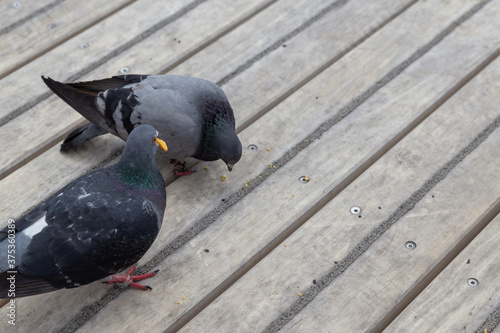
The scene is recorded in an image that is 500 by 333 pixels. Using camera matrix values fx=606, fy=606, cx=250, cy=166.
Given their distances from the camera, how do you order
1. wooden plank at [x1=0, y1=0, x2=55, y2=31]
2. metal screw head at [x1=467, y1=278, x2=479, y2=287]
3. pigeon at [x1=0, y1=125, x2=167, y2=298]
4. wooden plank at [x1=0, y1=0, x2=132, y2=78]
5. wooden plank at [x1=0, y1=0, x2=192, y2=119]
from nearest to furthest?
1. pigeon at [x1=0, y1=125, x2=167, y2=298]
2. metal screw head at [x1=467, y1=278, x2=479, y2=287]
3. wooden plank at [x1=0, y1=0, x2=192, y2=119]
4. wooden plank at [x1=0, y1=0, x2=132, y2=78]
5. wooden plank at [x1=0, y1=0, x2=55, y2=31]

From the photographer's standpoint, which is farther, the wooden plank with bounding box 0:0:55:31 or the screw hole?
the wooden plank with bounding box 0:0:55:31

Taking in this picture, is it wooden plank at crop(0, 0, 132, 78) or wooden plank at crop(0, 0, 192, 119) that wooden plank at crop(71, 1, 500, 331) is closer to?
wooden plank at crop(0, 0, 192, 119)

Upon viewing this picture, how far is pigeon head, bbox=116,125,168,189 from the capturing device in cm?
258

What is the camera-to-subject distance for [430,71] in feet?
11.8

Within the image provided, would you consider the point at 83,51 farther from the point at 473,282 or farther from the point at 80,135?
the point at 473,282

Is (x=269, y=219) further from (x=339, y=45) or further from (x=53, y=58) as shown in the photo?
(x=53, y=58)

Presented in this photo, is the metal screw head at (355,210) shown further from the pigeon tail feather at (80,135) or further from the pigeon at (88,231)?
the pigeon tail feather at (80,135)

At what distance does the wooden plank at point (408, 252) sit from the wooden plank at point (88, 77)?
168 cm

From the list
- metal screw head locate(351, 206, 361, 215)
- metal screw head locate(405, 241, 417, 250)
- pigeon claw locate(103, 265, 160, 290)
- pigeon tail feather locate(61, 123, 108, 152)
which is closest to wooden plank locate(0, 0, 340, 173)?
pigeon tail feather locate(61, 123, 108, 152)

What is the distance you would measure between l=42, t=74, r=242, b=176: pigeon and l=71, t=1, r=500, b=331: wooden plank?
235 millimetres

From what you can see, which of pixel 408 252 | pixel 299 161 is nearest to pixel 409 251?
pixel 408 252

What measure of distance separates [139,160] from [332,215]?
38.8 inches

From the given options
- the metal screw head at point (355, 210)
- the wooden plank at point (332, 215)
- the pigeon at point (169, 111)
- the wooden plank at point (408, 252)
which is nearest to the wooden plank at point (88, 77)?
the pigeon at point (169, 111)

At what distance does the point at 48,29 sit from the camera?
3.84 metres
